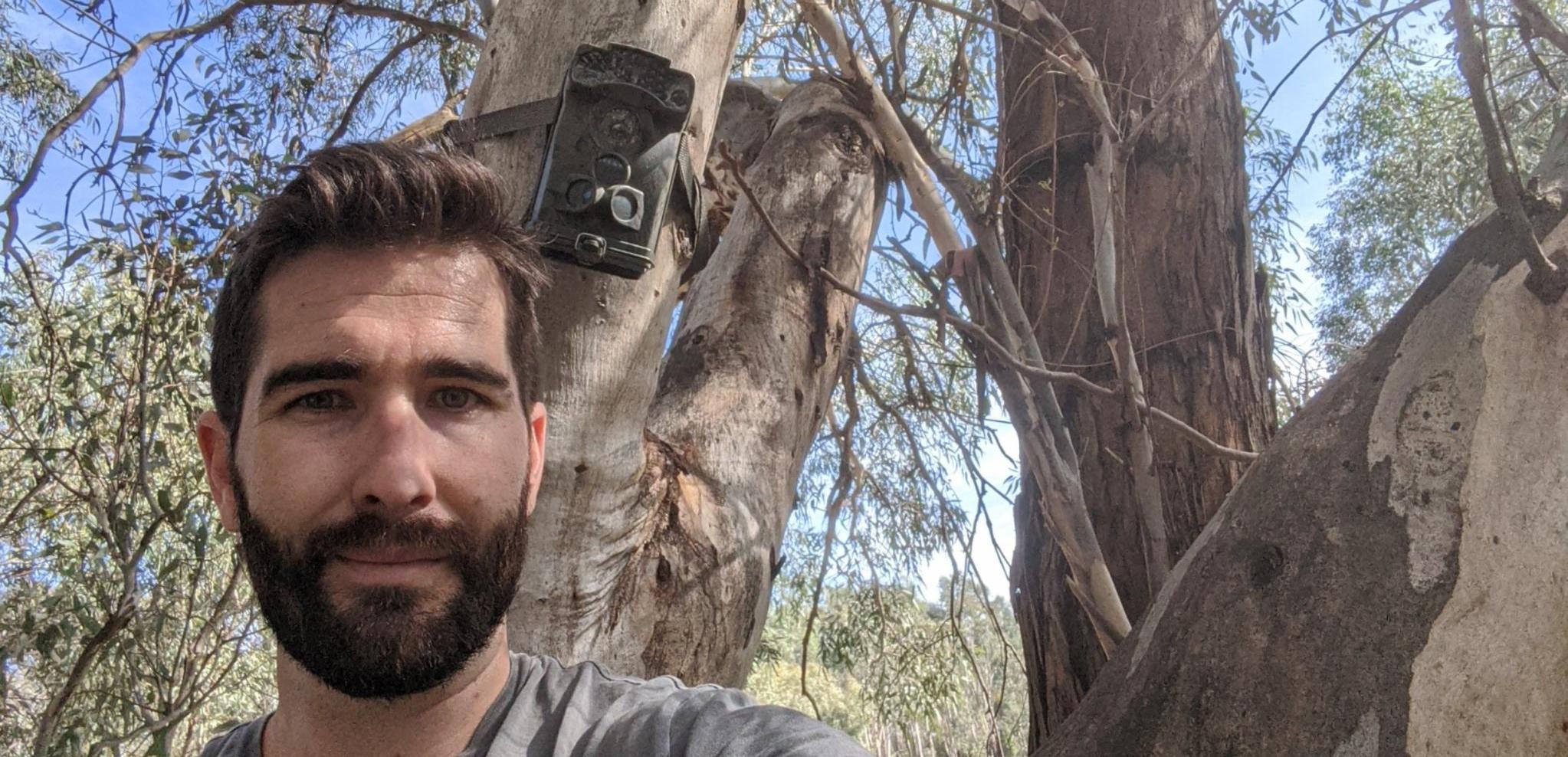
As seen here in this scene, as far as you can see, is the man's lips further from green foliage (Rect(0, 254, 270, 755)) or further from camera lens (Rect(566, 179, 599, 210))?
green foliage (Rect(0, 254, 270, 755))

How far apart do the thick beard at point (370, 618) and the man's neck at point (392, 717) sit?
0.10 ft

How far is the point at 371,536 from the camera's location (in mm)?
1203

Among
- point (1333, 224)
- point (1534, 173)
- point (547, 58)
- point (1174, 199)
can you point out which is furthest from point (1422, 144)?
point (547, 58)

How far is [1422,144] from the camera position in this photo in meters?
6.53

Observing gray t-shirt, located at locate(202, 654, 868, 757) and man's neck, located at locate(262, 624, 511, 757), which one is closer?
gray t-shirt, located at locate(202, 654, 868, 757)

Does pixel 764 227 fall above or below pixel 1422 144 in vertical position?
below

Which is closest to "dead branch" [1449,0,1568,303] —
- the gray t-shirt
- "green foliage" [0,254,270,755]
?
the gray t-shirt

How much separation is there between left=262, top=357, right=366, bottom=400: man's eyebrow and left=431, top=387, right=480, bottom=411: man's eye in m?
0.09

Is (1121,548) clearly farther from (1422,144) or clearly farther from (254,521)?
(1422,144)

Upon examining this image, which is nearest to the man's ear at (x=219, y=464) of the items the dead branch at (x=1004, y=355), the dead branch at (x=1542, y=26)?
the dead branch at (x=1004, y=355)

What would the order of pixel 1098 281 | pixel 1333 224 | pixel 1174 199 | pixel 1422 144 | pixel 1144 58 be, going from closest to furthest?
pixel 1098 281
pixel 1174 199
pixel 1144 58
pixel 1422 144
pixel 1333 224

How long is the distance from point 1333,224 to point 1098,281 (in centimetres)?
969

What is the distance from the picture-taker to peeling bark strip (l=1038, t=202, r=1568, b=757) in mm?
1061

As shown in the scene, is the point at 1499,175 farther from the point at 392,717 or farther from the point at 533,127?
the point at 392,717
